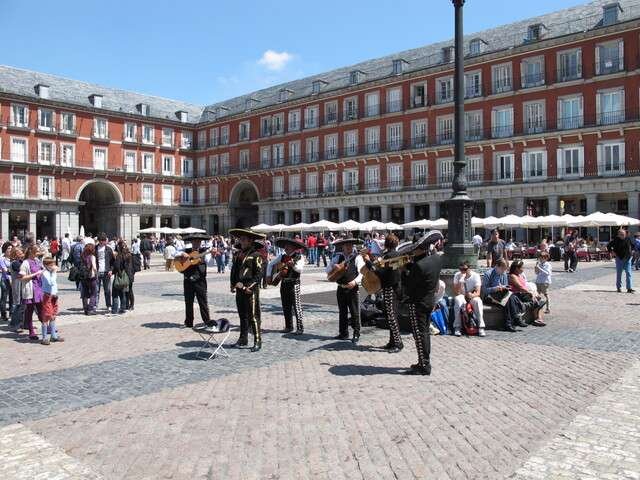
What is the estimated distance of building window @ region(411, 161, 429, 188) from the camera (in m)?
39.9

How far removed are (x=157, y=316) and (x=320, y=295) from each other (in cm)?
451

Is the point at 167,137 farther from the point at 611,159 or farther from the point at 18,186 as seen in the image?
the point at 611,159

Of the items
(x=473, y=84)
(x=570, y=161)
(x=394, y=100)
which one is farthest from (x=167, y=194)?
(x=570, y=161)

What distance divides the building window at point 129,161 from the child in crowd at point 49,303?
45316 millimetres

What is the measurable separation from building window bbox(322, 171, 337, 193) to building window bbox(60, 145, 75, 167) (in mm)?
22478

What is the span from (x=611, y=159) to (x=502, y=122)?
24.2ft

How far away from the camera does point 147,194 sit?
53125 millimetres

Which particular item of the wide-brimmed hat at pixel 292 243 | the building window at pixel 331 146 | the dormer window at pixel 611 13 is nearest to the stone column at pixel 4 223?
the building window at pixel 331 146

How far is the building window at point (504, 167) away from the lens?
35812 mm

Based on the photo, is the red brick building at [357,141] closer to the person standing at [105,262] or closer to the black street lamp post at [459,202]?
the black street lamp post at [459,202]

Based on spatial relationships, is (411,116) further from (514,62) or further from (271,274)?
(271,274)

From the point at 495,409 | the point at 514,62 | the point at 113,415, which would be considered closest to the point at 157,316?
the point at 113,415

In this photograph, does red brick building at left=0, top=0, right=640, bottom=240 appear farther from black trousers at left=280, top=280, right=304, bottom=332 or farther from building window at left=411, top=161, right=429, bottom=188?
black trousers at left=280, top=280, right=304, bottom=332

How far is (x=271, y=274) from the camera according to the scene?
29.9 feet
